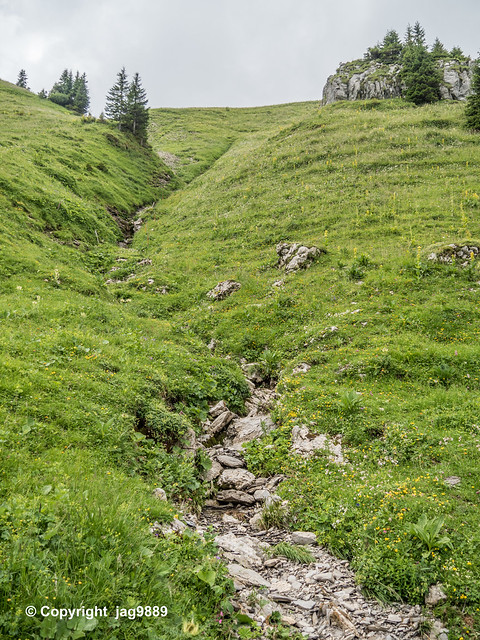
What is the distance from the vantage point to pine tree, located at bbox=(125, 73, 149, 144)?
222ft

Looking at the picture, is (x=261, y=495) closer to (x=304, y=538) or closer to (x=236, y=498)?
(x=236, y=498)

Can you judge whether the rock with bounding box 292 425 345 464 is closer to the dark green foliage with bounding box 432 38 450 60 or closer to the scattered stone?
the scattered stone

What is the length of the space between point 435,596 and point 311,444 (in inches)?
205

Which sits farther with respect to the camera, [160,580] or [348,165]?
[348,165]

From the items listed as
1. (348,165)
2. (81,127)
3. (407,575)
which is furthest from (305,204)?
(81,127)

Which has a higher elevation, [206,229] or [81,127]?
[81,127]

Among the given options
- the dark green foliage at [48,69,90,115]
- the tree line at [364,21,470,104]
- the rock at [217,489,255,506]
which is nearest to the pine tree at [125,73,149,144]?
the tree line at [364,21,470,104]

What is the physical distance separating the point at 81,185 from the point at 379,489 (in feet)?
135

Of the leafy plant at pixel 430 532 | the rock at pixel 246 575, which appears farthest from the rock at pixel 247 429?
the leafy plant at pixel 430 532

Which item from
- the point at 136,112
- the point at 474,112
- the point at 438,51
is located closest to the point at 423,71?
the point at 438,51

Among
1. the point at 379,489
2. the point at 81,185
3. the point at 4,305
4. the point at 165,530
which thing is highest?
the point at 81,185

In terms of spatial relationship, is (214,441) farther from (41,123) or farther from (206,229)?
(41,123)

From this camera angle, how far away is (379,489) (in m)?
8.52

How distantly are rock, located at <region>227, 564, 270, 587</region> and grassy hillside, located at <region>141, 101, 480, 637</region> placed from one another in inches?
75.8
